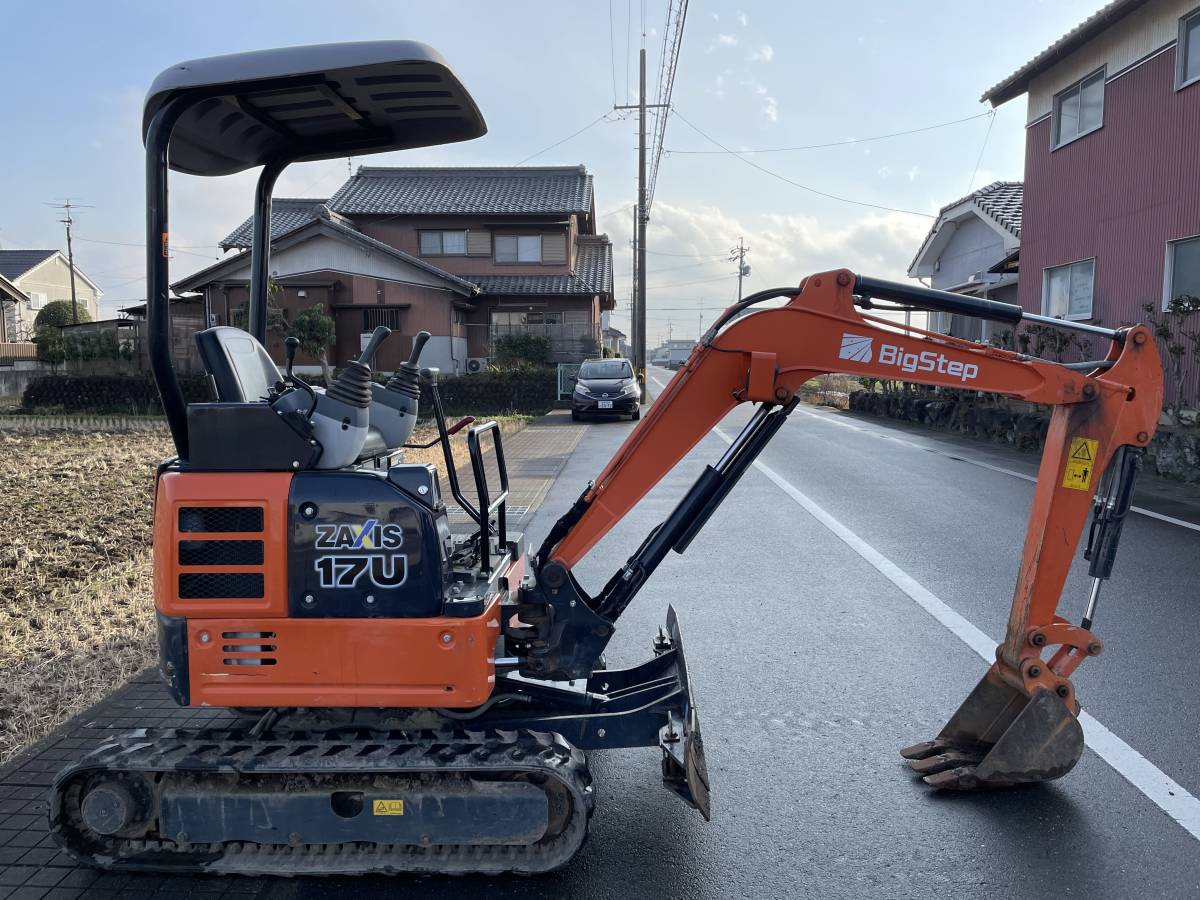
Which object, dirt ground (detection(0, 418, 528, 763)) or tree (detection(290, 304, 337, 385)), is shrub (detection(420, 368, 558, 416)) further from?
dirt ground (detection(0, 418, 528, 763))

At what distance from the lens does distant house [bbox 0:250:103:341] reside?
51.4 meters

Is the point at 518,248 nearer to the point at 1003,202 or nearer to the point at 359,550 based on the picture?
the point at 1003,202

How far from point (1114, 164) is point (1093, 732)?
1536cm

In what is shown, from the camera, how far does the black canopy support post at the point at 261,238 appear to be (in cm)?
462

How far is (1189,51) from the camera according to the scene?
1447 cm

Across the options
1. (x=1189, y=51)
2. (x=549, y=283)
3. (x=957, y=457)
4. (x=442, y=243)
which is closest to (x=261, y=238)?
(x=957, y=457)

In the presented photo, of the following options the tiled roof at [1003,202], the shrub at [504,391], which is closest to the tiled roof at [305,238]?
the shrub at [504,391]

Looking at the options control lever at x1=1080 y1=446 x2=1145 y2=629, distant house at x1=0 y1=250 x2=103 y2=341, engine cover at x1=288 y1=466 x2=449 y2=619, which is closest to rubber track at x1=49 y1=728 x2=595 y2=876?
engine cover at x1=288 y1=466 x2=449 y2=619

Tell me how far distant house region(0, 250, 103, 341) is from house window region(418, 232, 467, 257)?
1113 inches

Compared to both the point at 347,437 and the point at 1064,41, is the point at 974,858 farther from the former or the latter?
the point at 1064,41

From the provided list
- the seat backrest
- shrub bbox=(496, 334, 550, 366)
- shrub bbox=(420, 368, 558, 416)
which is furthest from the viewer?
shrub bbox=(496, 334, 550, 366)

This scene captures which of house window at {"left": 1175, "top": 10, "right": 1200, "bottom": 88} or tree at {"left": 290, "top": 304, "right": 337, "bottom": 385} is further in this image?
tree at {"left": 290, "top": 304, "right": 337, "bottom": 385}

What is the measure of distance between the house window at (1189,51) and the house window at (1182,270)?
2.50 meters

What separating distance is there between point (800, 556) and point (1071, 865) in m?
4.75
